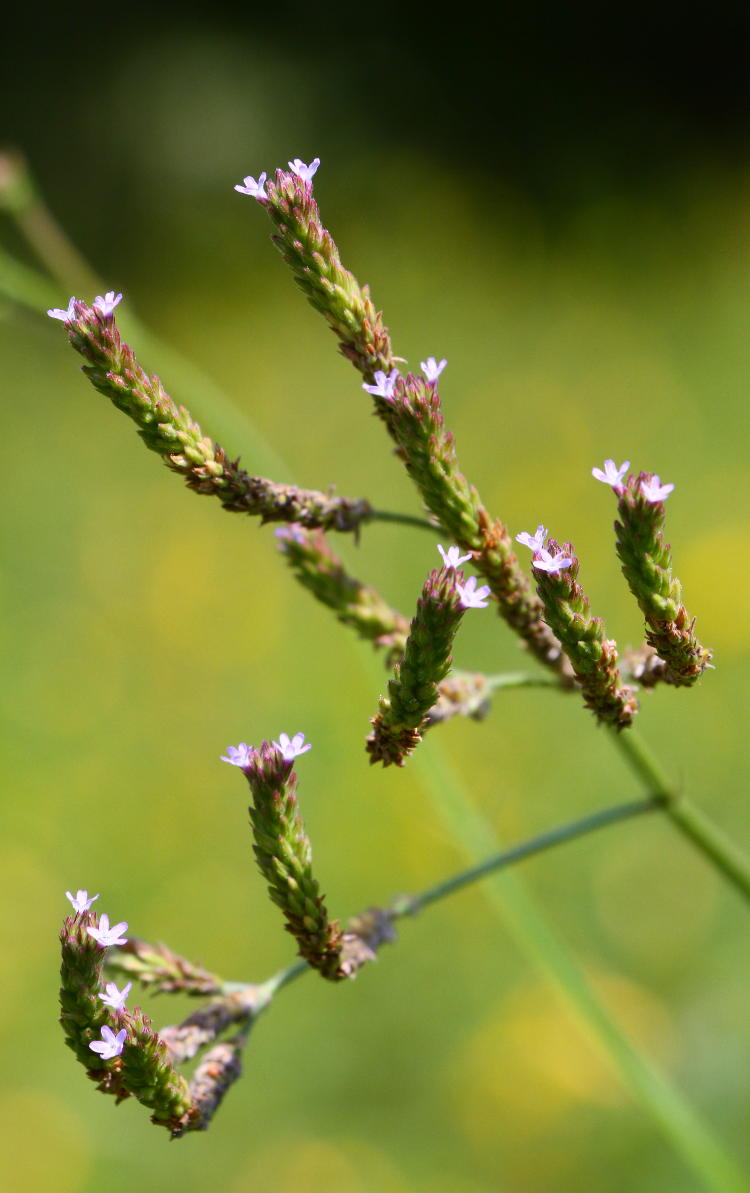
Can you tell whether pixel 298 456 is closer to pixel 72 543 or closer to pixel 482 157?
pixel 72 543

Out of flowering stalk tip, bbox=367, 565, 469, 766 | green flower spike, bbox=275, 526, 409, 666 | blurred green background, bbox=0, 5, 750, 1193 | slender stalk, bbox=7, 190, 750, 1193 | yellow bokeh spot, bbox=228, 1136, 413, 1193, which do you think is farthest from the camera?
blurred green background, bbox=0, 5, 750, 1193

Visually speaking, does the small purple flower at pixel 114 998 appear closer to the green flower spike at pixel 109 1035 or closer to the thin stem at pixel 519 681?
the green flower spike at pixel 109 1035

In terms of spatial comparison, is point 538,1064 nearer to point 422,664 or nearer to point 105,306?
point 422,664

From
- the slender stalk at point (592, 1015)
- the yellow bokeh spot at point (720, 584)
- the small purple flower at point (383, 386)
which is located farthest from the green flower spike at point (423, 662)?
the yellow bokeh spot at point (720, 584)

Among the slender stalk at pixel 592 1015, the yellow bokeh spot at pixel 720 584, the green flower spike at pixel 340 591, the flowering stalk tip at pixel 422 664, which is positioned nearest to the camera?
the flowering stalk tip at pixel 422 664

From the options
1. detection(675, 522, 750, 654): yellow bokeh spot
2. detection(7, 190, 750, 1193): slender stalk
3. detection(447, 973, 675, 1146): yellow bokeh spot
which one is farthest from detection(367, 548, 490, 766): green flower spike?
detection(675, 522, 750, 654): yellow bokeh spot

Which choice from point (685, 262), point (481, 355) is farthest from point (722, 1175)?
point (685, 262)

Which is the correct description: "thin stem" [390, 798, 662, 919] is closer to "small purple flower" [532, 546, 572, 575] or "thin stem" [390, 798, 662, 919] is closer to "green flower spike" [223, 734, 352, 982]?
"green flower spike" [223, 734, 352, 982]
